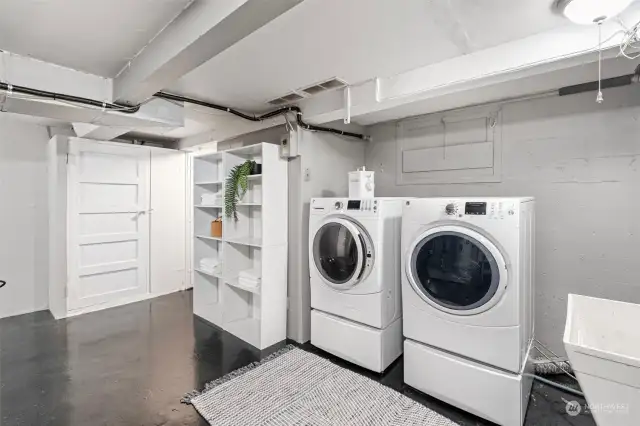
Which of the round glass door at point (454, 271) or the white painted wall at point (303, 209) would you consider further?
the white painted wall at point (303, 209)

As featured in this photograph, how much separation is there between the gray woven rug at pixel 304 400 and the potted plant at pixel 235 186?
1458mm

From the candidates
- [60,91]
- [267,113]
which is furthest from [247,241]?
[60,91]

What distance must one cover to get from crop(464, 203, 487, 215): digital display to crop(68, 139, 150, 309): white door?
409 cm

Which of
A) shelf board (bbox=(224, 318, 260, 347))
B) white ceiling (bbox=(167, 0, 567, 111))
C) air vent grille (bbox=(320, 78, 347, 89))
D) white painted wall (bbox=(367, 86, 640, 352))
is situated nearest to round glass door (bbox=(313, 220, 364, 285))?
shelf board (bbox=(224, 318, 260, 347))

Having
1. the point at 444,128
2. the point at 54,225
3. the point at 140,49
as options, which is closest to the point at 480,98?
the point at 444,128

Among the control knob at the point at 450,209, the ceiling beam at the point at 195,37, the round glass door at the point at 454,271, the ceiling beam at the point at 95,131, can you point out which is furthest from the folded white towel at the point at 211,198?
the control knob at the point at 450,209

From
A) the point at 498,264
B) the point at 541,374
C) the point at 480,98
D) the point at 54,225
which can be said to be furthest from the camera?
the point at 54,225

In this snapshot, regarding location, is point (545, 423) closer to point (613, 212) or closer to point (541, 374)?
point (541, 374)

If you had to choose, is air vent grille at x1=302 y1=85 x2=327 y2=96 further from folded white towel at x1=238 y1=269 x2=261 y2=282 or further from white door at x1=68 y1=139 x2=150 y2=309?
white door at x1=68 y1=139 x2=150 y2=309

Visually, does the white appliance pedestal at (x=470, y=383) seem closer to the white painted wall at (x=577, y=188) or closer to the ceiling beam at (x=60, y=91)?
the white painted wall at (x=577, y=188)

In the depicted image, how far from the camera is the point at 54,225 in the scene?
361cm

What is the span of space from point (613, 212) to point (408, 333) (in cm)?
167

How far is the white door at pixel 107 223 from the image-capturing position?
12.3 ft

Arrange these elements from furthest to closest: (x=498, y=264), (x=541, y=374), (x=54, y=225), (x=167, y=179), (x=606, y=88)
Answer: (x=167, y=179) < (x=54, y=225) < (x=541, y=374) < (x=606, y=88) < (x=498, y=264)
